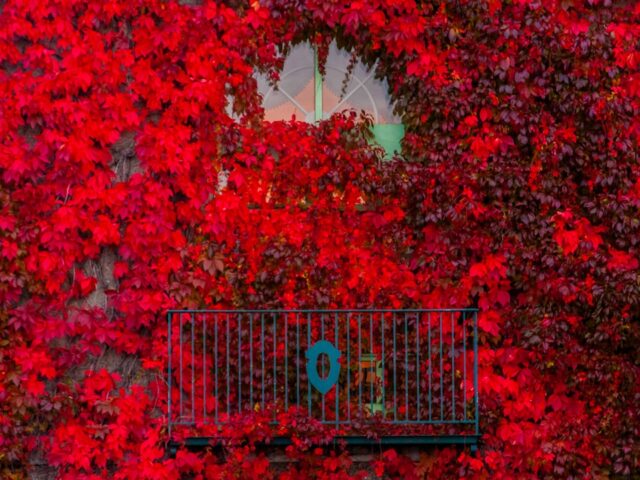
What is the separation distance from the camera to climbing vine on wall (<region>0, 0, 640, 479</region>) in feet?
29.4

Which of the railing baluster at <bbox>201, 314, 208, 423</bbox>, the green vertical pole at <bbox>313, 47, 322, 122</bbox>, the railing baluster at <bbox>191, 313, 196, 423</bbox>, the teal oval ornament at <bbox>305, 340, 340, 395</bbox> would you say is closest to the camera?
the teal oval ornament at <bbox>305, 340, 340, 395</bbox>

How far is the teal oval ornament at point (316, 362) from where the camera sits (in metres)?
8.73

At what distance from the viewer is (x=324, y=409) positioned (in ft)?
29.1

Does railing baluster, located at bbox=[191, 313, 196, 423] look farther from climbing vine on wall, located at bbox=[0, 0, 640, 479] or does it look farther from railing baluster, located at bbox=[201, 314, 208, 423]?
climbing vine on wall, located at bbox=[0, 0, 640, 479]

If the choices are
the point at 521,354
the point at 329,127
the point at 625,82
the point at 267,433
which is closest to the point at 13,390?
the point at 267,433

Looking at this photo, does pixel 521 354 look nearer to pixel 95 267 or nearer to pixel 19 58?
pixel 95 267

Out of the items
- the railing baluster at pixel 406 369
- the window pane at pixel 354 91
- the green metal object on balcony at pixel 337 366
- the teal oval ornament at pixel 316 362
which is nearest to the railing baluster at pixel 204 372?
the green metal object on balcony at pixel 337 366

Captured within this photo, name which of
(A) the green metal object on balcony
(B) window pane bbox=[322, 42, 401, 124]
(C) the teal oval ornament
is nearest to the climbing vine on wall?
(A) the green metal object on balcony

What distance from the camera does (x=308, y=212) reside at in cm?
927

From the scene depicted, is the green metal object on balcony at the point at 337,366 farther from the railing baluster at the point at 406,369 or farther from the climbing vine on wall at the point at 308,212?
the climbing vine on wall at the point at 308,212

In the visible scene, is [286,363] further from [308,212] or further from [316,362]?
[308,212]

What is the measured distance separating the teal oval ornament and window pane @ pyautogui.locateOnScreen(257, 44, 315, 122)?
2083mm

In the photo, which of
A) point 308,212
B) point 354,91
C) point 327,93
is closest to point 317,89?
point 327,93

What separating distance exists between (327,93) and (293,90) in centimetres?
30
